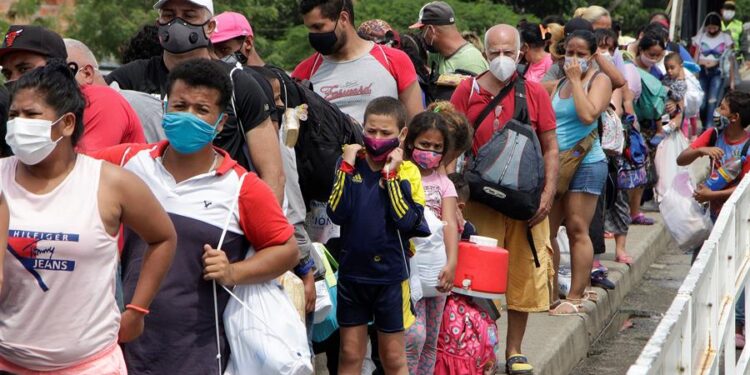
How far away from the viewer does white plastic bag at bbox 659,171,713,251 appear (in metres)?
9.46

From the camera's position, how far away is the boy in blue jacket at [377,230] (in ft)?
19.2

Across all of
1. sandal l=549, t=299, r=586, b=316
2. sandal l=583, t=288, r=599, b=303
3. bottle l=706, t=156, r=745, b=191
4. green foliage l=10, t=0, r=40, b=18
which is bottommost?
green foliage l=10, t=0, r=40, b=18

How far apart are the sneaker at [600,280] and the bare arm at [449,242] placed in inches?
138

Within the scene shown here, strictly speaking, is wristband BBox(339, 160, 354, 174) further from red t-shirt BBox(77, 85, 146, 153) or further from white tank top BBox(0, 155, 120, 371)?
white tank top BBox(0, 155, 120, 371)

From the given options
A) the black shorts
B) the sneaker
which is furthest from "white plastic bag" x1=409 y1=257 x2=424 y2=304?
the sneaker

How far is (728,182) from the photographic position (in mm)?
9328

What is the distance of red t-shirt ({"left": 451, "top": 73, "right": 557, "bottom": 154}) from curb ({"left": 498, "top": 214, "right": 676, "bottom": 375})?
49.4 inches

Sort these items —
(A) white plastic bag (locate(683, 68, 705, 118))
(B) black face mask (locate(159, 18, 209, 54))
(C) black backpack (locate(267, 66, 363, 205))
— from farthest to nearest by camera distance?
(A) white plastic bag (locate(683, 68, 705, 118)) < (C) black backpack (locate(267, 66, 363, 205)) < (B) black face mask (locate(159, 18, 209, 54))

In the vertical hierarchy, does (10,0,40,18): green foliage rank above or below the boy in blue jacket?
below

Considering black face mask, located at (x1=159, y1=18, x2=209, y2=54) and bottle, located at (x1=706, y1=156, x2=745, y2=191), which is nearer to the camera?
black face mask, located at (x1=159, y1=18, x2=209, y2=54)

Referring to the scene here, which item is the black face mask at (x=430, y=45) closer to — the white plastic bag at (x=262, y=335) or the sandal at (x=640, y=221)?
the sandal at (x=640, y=221)

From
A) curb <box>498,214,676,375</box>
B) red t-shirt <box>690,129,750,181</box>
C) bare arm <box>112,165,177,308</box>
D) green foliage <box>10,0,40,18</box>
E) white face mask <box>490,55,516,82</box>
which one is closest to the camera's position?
bare arm <box>112,165,177,308</box>

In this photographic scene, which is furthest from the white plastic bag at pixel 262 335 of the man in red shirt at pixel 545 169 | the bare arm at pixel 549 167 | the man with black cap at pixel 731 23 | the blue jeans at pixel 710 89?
the man with black cap at pixel 731 23

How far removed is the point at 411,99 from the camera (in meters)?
7.22
